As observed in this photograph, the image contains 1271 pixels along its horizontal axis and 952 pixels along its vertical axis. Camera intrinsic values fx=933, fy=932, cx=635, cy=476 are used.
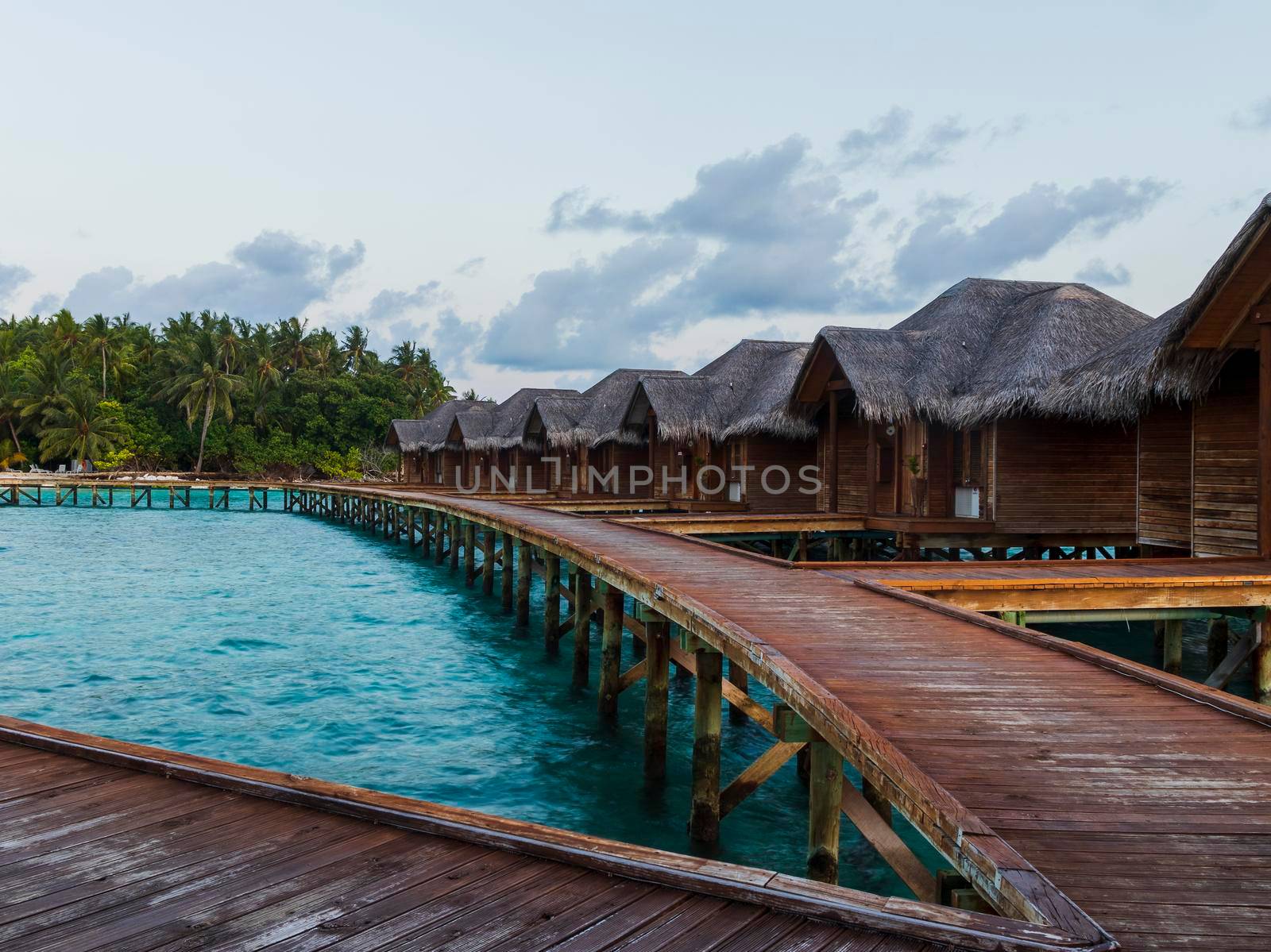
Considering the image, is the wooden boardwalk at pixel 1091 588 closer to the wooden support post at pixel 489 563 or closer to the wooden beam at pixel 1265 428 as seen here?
the wooden beam at pixel 1265 428

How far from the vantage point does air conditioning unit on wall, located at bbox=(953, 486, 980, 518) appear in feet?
51.3

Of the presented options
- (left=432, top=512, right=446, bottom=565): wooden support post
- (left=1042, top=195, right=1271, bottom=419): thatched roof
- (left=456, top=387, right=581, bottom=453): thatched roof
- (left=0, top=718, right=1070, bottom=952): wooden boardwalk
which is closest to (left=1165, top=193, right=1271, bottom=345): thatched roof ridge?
(left=1042, top=195, right=1271, bottom=419): thatched roof

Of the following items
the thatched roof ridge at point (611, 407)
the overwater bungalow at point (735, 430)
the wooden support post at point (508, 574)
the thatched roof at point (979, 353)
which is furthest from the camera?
the thatched roof ridge at point (611, 407)

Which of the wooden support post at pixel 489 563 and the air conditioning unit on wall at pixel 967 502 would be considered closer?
the air conditioning unit on wall at pixel 967 502

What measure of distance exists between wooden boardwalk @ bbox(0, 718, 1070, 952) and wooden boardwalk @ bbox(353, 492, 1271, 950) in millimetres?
479

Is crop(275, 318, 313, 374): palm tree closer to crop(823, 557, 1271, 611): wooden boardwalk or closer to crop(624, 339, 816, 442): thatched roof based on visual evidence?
crop(624, 339, 816, 442): thatched roof

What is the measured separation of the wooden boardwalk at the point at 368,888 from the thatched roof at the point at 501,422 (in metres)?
27.6

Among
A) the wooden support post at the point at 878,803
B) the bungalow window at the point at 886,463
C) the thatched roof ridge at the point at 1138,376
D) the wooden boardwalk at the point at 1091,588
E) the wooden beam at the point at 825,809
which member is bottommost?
the wooden support post at the point at 878,803

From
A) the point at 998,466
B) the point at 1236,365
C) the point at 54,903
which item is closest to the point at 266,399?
the point at 998,466

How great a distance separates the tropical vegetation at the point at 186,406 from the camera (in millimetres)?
51844

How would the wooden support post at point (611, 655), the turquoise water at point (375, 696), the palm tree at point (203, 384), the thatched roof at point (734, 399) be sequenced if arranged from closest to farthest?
the turquoise water at point (375, 696)
the wooden support post at point (611, 655)
the thatched roof at point (734, 399)
the palm tree at point (203, 384)

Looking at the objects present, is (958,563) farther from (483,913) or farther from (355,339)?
(355,339)

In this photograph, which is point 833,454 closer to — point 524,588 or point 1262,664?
point 524,588

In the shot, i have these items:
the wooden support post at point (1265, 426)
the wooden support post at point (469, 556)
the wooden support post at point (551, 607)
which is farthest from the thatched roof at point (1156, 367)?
the wooden support post at point (469, 556)
